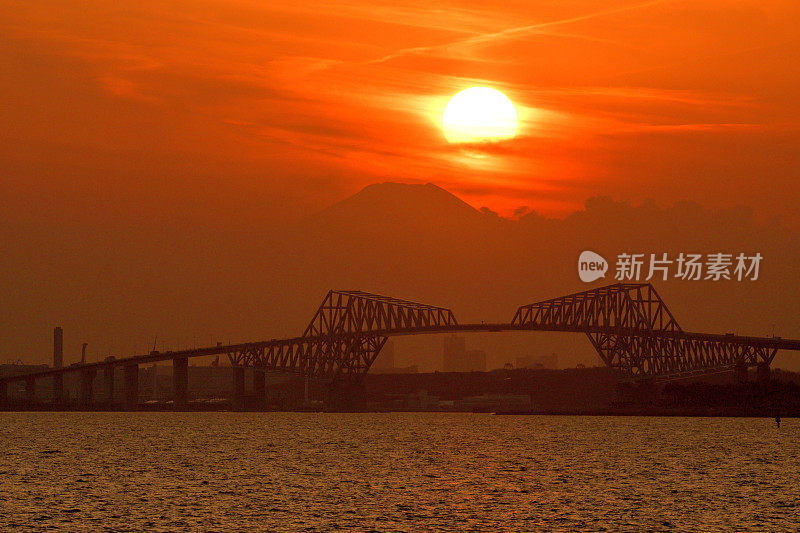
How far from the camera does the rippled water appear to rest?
62250mm

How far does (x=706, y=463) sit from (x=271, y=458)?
36.6 metres

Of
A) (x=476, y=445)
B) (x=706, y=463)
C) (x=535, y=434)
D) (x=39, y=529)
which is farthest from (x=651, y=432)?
(x=39, y=529)

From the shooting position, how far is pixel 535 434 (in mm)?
166625

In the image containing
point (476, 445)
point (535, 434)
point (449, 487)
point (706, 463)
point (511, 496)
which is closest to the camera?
point (511, 496)

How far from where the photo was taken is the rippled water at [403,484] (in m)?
62.2

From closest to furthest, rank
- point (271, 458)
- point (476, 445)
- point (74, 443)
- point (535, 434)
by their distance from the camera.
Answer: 1. point (271, 458)
2. point (476, 445)
3. point (74, 443)
4. point (535, 434)

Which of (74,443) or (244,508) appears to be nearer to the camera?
(244,508)

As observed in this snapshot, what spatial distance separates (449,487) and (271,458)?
117 feet

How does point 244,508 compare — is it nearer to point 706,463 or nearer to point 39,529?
point 39,529

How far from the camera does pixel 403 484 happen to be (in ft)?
271

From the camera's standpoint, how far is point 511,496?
73.9 meters

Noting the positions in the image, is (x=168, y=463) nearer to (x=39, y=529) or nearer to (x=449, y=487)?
(x=449, y=487)

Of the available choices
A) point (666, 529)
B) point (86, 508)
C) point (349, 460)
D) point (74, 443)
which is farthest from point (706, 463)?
point (74, 443)

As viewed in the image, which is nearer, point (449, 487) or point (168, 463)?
→ point (449, 487)
